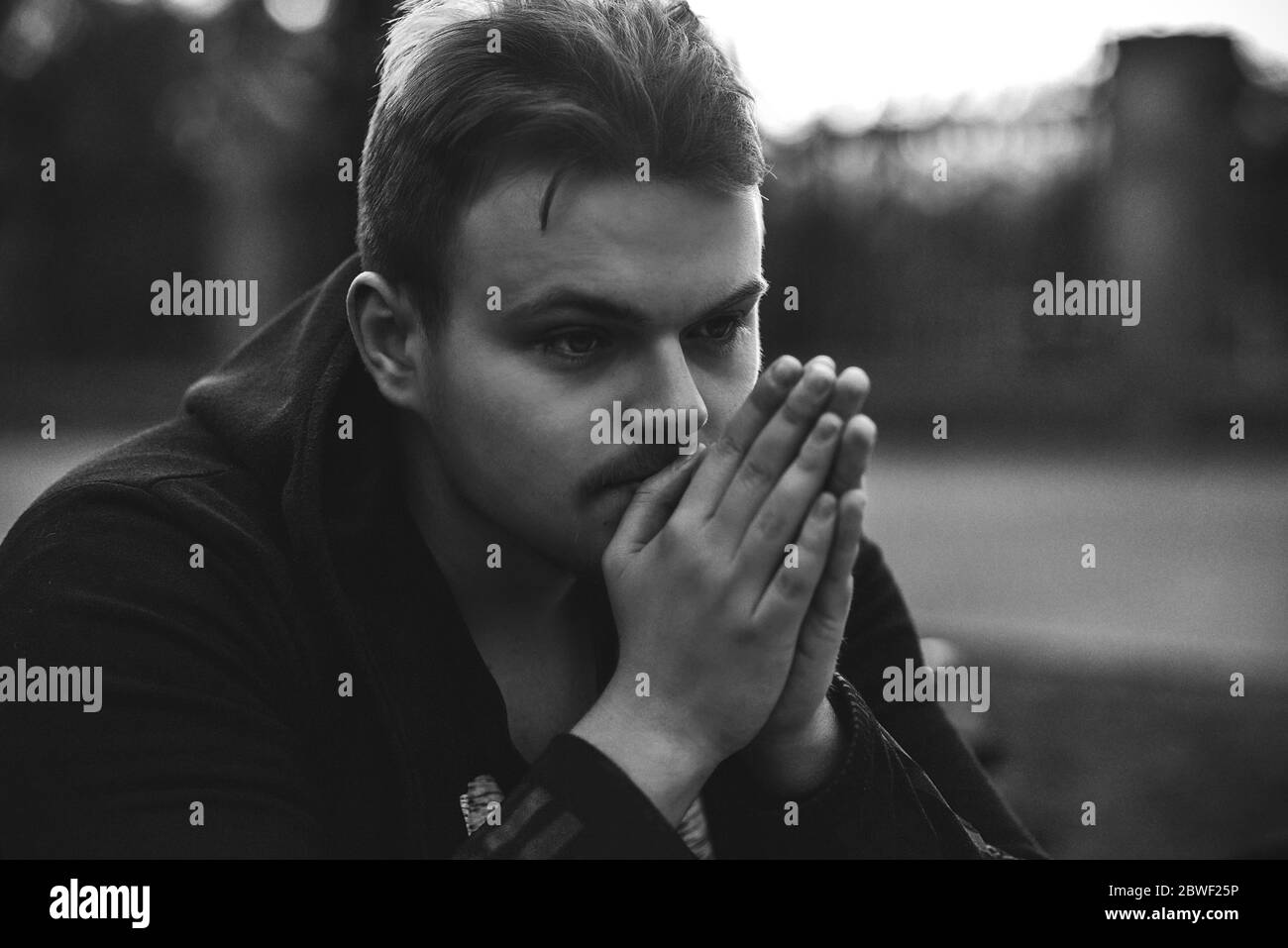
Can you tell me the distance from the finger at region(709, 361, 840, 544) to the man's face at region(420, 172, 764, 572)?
0.20m

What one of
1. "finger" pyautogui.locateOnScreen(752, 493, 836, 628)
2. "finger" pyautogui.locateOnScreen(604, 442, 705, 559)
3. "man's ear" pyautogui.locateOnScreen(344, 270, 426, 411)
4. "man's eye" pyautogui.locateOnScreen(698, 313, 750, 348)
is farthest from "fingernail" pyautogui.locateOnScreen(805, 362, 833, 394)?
"man's ear" pyautogui.locateOnScreen(344, 270, 426, 411)

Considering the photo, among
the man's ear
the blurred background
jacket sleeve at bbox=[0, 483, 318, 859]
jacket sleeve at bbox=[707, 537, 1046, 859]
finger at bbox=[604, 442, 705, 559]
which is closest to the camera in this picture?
jacket sleeve at bbox=[0, 483, 318, 859]

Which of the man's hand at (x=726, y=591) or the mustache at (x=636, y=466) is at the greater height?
the mustache at (x=636, y=466)

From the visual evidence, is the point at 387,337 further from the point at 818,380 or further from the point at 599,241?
the point at 818,380

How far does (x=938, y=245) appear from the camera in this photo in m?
13.2

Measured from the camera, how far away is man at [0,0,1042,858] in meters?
1.64

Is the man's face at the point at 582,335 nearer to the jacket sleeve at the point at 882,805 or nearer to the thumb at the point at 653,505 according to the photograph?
the thumb at the point at 653,505

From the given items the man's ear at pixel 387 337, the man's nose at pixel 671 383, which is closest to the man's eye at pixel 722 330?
the man's nose at pixel 671 383

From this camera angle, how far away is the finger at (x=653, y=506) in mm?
1791

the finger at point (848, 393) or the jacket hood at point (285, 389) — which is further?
the jacket hood at point (285, 389)

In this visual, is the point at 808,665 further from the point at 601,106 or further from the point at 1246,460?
the point at 1246,460

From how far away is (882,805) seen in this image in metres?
1.94

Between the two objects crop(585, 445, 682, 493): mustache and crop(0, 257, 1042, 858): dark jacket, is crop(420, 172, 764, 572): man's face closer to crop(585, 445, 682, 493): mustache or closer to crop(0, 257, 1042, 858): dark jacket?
crop(585, 445, 682, 493): mustache
